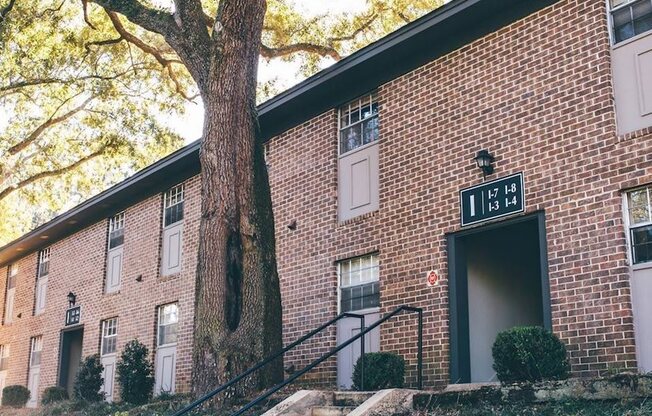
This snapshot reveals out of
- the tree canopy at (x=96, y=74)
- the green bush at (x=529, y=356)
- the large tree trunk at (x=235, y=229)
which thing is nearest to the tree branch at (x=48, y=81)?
the tree canopy at (x=96, y=74)

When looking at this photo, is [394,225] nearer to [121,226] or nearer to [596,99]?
[596,99]

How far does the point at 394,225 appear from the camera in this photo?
12812 mm

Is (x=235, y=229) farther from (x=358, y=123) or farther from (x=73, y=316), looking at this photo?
(x=73, y=316)

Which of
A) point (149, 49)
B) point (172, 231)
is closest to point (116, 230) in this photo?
point (172, 231)

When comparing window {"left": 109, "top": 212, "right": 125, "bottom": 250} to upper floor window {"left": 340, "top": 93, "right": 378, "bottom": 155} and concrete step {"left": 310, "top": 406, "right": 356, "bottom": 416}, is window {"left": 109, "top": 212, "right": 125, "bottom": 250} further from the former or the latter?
concrete step {"left": 310, "top": 406, "right": 356, "bottom": 416}

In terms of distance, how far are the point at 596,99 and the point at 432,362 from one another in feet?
13.7

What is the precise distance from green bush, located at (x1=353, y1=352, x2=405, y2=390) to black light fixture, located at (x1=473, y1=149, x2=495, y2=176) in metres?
2.85

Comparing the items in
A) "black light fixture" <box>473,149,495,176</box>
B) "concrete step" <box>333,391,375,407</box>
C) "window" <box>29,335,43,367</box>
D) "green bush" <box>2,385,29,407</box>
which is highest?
"black light fixture" <box>473,149,495,176</box>

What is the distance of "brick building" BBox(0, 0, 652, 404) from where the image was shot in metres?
9.83

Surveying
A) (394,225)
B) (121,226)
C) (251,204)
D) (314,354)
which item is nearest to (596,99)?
(394,225)

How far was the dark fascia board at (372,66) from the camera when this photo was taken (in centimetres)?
1166

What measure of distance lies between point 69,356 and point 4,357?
497 cm

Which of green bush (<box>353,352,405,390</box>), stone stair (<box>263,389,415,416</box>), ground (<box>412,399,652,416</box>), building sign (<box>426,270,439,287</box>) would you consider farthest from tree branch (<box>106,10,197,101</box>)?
ground (<box>412,399,652,416</box>)

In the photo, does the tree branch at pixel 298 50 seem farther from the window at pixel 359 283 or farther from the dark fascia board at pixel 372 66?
the window at pixel 359 283
